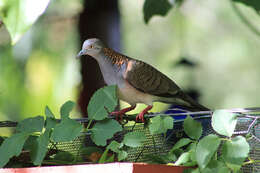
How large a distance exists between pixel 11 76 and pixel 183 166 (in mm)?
1983

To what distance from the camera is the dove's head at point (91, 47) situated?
1726mm

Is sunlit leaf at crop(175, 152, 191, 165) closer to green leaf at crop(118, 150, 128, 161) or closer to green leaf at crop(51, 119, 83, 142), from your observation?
green leaf at crop(118, 150, 128, 161)

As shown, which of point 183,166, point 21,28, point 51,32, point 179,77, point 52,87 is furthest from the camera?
point 179,77

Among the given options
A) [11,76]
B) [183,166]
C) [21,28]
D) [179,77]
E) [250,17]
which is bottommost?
[183,166]

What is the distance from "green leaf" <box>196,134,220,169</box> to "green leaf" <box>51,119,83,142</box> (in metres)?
0.30

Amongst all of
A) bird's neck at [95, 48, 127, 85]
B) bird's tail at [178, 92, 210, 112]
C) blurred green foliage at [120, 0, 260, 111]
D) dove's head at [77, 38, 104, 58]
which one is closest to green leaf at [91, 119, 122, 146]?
dove's head at [77, 38, 104, 58]

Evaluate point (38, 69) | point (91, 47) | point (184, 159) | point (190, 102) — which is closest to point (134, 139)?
point (184, 159)

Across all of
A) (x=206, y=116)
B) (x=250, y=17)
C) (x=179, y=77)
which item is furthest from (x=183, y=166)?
(x=250, y=17)

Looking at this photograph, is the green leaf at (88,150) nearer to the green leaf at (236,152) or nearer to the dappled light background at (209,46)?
the green leaf at (236,152)

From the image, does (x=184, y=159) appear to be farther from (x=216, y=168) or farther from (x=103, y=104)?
(x=103, y=104)

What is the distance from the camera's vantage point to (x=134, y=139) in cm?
111

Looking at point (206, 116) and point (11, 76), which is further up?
point (11, 76)

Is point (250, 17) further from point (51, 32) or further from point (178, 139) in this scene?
point (178, 139)

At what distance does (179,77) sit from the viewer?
179 inches
